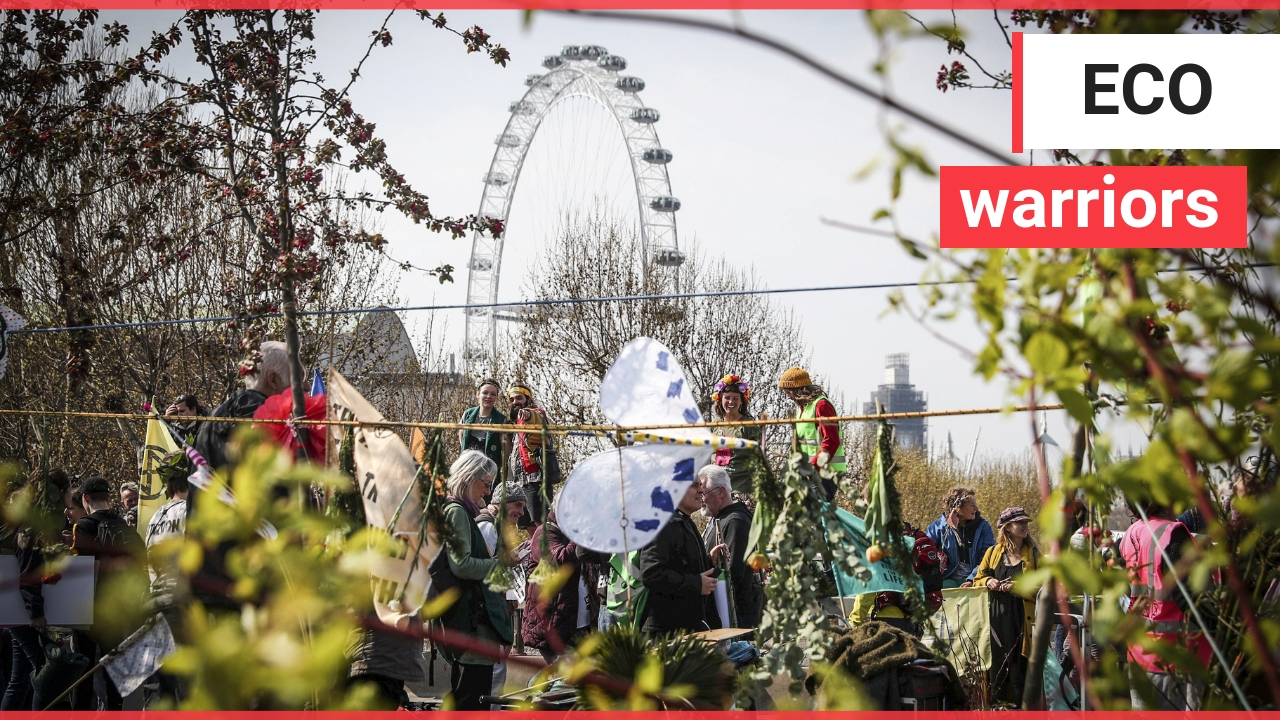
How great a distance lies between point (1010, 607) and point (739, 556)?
1.81m

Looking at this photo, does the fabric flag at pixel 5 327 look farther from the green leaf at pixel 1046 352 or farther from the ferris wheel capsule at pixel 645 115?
the ferris wheel capsule at pixel 645 115

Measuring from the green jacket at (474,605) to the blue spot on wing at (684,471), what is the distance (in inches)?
42.9

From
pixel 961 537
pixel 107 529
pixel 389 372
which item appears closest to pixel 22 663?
pixel 107 529

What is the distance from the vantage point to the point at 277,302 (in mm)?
8516

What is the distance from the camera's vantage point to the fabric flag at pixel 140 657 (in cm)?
401

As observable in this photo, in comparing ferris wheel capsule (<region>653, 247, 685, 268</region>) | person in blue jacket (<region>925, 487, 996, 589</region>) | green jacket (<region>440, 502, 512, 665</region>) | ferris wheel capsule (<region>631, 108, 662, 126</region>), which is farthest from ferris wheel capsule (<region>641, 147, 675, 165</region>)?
green jacket (<region>440, 502, 512, 665</region>)

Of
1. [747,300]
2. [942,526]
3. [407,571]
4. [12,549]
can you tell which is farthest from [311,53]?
[747,300]

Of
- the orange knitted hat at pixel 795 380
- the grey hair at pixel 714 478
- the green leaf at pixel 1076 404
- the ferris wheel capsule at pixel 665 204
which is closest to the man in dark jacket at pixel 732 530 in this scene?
the grey hair at pixel 714 478

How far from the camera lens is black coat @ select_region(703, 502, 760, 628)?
16.6 ft

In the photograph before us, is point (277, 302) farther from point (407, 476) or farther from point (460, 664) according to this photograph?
point (407, 476)

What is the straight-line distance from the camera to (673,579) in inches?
177

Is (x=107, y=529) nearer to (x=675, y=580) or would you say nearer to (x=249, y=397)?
(x=249, y=397)

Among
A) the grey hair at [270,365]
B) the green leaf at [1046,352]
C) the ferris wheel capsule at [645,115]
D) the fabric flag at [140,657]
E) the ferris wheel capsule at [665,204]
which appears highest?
the ferris wheel capsule at [645,115]

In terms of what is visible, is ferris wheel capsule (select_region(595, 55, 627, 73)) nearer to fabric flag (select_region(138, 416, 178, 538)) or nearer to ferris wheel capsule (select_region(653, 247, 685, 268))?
ferris wheel capsule (select_region(653, 247, 685, 268))
